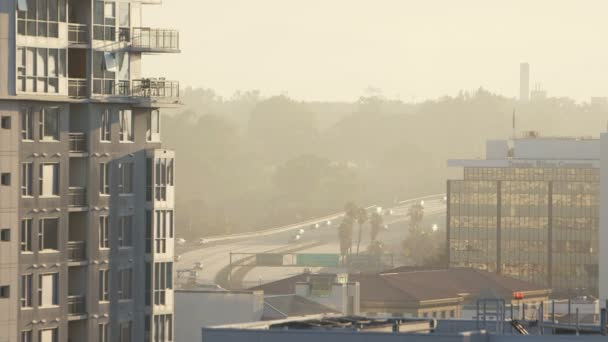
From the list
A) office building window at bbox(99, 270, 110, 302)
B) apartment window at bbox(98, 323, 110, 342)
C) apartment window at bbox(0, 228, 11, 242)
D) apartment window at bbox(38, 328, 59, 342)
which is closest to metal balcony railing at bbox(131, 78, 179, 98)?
office building window at bbox(99, 270, 110, 302)

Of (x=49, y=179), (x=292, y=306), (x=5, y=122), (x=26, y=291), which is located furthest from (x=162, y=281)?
(x=292, y=306)

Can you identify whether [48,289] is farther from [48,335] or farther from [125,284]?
[125,284]

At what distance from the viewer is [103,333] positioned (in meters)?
89.0

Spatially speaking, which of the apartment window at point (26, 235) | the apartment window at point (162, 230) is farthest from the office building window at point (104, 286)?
the apartment window at point (26, 235)

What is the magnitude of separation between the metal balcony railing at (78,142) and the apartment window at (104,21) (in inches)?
158

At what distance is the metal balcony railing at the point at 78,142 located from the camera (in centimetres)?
8906

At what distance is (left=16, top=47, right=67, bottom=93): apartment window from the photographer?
87.1 m

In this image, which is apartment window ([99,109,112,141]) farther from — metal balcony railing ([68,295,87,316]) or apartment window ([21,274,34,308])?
apartment window ([21,274,34,308])

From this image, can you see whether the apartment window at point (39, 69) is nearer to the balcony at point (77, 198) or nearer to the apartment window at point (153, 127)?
the balcony at point (77, 198)

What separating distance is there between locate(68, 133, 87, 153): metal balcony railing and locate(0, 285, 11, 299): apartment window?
6.44 meters

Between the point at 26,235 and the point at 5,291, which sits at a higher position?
the point at 26,235

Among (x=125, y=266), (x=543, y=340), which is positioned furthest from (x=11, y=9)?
(x=543, y=340)

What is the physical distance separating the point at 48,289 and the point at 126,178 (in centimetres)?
679

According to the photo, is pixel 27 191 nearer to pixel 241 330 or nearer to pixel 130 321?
pixel 130 321
